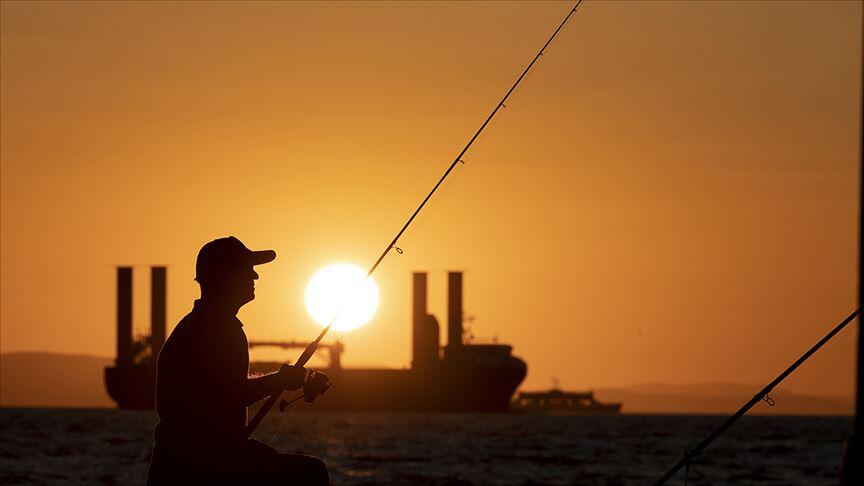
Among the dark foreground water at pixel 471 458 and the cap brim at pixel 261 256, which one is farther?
the dark foreground water at pixel 471 458

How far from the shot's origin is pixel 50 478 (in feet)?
139

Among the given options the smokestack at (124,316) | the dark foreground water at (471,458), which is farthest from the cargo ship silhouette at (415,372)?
the dark foreground water at (471,458)

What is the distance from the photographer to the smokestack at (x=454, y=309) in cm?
14912

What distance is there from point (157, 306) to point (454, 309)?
27781 millimetres

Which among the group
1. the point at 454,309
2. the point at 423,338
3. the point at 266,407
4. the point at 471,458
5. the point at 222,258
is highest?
the point at 454,309

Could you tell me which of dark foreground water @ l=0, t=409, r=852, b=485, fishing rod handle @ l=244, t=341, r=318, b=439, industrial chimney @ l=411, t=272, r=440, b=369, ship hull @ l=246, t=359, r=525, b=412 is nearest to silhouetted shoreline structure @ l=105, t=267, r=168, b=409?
ship hull @ l=246, t=359, r=525, b=412

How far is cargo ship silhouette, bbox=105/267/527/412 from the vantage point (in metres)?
151

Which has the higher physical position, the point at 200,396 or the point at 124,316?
the point at 124,316

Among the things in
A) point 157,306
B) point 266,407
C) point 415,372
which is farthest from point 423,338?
point 266,407

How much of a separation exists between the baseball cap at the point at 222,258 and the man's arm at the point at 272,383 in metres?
0.49

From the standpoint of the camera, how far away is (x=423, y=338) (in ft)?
504

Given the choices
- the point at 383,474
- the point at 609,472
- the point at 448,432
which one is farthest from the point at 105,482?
the point at 448,432

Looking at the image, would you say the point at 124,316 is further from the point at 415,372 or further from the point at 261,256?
the point at 261,256

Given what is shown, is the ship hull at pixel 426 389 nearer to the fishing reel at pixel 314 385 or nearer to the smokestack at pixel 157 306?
the smokestack at pixel 157 306
